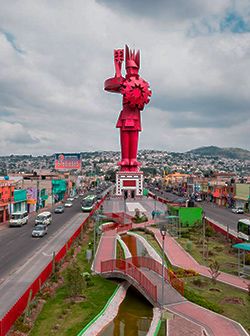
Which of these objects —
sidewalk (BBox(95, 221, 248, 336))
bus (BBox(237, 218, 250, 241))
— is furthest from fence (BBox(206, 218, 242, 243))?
sidewalk (BBox(95, 221, 248, 336))

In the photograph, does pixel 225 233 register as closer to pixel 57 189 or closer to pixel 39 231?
pixel 39 231

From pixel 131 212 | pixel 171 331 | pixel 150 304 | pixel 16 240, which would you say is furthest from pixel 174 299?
pixel 131 212

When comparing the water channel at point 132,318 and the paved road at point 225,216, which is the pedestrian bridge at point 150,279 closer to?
the water channel at point 132,318

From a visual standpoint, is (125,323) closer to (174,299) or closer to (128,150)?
(174,299)

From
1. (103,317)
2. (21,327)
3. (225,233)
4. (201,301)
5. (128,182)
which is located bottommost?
(103,317)

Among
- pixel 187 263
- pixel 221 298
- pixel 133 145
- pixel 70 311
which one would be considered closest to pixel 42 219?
pixel 187 263

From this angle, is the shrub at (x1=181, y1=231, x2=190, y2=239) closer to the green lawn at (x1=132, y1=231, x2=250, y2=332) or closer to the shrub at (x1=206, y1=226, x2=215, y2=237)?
the shrub at (x1=206, y1=226, x2=215, y2=237)
